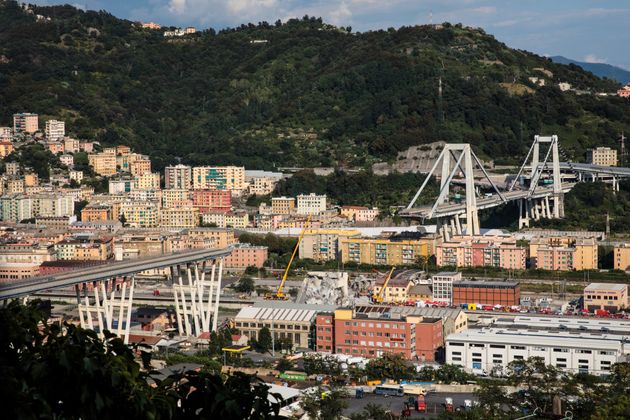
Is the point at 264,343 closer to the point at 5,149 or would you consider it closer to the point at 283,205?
the point at 283,205

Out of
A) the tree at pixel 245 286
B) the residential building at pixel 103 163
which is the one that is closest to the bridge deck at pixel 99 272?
the tree at pixel 245 286

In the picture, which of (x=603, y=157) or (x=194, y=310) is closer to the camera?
(x=194, y=310)

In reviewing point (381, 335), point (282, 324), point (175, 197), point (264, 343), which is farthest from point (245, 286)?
point (175, 197)

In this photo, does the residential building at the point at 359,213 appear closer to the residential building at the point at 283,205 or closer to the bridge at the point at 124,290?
the residential building at the point at 283,205

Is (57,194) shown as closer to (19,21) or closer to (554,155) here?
(554,155)

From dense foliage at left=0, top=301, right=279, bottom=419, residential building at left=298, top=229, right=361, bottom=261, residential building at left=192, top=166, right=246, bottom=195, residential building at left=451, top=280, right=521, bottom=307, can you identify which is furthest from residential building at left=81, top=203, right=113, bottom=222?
dense foliage at left=0, top=301, right=279, bottom=419
